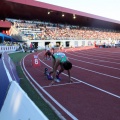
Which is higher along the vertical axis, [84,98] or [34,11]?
[34,11]

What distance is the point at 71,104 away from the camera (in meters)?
6.13

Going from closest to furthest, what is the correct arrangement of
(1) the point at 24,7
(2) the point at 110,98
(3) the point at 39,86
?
(2) the point at 110,98 < (3) the point at 39,86 < (1) the point at 24,7

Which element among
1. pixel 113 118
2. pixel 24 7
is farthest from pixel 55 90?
pixel 24 7

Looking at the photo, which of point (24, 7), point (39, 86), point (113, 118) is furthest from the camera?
point (24, 7)

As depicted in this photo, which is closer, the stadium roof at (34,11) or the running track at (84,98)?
the running track at (84,98)

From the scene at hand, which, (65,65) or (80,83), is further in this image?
(80,83)

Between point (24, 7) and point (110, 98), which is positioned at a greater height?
point (24, 7)

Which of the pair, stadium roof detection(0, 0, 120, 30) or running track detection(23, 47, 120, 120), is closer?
running track detection(23, 47, 120, 120)

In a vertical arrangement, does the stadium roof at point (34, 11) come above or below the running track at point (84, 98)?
above

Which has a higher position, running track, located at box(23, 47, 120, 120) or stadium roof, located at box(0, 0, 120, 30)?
stadium roof, located at box(0, 0, 120, 30)

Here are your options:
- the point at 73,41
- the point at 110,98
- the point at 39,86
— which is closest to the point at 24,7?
the point at 73,41

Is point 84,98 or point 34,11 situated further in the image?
point 34,11

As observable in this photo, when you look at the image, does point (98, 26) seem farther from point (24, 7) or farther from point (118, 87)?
point (118, 87)

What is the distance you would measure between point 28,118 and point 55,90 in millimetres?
5042
